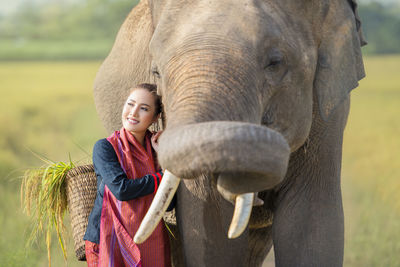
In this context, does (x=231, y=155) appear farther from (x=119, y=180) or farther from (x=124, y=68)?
(x=124, y=68)

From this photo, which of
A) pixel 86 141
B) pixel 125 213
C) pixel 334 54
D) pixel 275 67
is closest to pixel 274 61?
pixel 275 67

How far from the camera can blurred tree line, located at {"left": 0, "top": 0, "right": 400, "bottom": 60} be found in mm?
17609

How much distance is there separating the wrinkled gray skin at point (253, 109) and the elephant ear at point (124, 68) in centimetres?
2

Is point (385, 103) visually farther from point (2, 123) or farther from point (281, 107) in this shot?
point (281, 107)

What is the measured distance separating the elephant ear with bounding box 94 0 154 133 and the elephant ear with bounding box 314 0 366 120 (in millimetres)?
1148

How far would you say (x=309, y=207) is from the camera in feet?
13.3

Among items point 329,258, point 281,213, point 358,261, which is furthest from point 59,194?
point 358,261

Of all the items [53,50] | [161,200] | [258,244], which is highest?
[53,50]

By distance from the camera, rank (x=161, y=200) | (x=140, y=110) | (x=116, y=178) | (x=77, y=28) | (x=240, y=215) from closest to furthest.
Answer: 1. (x=240, y=215)
2. (x=161, y=200)
3. (x=116, y=178)
4. (x=140, y=110)
5. (x=77, y=28)

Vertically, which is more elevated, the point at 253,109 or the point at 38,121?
the point at 38,121

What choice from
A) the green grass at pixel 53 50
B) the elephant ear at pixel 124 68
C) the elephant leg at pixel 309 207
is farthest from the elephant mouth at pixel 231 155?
the green grass at pixel 53 50

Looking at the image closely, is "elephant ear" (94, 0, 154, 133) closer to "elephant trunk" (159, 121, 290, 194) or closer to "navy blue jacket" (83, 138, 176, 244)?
"navy blue jacket" (83, 138, 176, 244)

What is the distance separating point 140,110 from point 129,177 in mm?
322

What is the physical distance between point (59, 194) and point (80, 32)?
1724 centimetres
